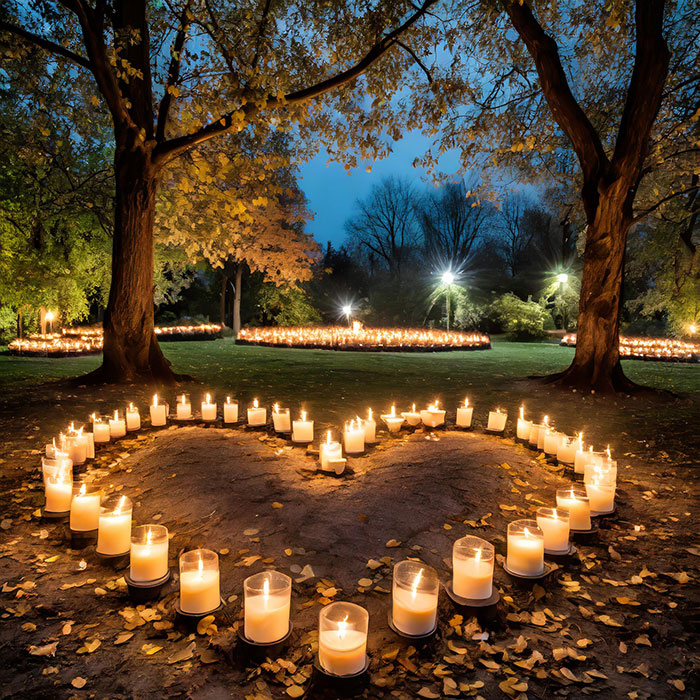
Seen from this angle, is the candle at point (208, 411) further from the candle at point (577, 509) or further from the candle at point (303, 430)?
the candle at point (577, 509)

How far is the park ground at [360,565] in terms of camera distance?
6.61ft

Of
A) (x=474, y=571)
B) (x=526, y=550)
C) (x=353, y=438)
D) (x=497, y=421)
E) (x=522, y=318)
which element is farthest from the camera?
(x=522, y=318)

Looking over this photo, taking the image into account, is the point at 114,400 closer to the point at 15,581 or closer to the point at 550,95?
the point at 15,581

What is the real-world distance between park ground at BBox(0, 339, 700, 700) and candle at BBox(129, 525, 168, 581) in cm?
16

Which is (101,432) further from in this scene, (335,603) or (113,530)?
(335,603)

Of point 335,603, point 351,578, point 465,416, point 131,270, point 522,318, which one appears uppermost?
point 131,270

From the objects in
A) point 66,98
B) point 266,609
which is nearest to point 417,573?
point 266,609

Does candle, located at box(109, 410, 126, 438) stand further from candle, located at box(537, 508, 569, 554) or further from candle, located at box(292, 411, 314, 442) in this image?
candle, located at box(537, 508, 569, 554)

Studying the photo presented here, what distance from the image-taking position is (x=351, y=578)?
8.86 feet

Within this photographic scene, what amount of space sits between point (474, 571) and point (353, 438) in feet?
7.76

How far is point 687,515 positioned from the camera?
148 inches

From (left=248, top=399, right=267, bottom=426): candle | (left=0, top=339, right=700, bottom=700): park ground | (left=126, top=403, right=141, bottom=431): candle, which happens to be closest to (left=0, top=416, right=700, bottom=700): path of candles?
(left=0, top=339, right=700, bottom=700): park ground

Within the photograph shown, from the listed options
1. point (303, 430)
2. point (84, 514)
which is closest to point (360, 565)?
point (84, 514)

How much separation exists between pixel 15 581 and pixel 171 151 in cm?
778
